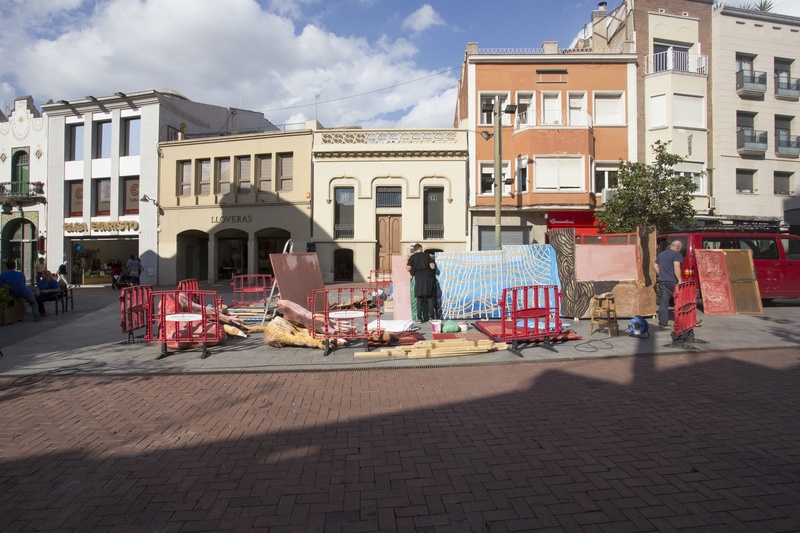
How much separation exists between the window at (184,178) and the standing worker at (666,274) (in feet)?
80.3

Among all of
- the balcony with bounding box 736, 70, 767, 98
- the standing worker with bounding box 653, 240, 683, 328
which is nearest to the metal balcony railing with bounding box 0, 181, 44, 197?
the standing worker with bounding box 653, 240, 683, 328

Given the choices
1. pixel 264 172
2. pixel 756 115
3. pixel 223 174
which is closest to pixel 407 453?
pixel 264 172

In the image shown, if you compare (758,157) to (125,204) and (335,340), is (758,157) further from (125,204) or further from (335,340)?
(125,204)

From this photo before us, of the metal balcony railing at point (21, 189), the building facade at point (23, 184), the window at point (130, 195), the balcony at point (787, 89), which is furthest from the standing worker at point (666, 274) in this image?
the metal balcony railing at point (21, 189)

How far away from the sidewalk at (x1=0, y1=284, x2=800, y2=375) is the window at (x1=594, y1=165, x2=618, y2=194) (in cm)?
1343

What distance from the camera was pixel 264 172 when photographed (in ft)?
81.0

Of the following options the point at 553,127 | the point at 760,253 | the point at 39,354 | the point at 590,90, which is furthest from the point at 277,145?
the point at 760,253

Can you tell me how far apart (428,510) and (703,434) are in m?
2.79

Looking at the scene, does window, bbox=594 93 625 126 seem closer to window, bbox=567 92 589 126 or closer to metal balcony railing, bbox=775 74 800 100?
window, bbox=567 92 589 126

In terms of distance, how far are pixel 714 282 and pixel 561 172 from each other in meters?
11.4

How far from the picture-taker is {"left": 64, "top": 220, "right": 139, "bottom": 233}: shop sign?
1019 inches

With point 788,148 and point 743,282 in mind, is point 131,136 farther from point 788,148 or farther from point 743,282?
point 788,148

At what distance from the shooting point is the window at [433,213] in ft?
75.6

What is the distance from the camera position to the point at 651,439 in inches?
152
